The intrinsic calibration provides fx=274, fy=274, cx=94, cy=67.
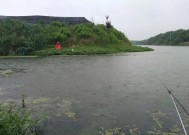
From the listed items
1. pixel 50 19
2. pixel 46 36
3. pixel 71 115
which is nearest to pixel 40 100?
pixel 71 115

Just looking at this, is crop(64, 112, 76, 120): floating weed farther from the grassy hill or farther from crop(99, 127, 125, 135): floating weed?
the grassy hill

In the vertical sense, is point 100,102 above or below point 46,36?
below

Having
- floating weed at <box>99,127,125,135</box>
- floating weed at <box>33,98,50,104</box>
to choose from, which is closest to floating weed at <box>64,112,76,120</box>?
floating weed at <box>99,127,125,135</box>

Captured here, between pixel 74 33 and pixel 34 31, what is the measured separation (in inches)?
297

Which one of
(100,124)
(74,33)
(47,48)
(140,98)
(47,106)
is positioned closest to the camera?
(100,124)

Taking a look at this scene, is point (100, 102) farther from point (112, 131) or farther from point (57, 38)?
point (57, 38)

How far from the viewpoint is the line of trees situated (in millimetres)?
A: 39031

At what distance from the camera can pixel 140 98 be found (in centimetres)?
1179

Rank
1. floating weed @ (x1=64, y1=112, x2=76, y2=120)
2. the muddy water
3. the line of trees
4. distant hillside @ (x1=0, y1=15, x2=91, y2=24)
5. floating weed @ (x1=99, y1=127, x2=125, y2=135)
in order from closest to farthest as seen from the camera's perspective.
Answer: floating weed @ (x1=99, y1=127, x2=125, y2=135)
the muddy water
floating weed @ (x1=64, y1=112, x2=76, y2=120)
the line of trees
distant hillside @ (x1=0, y1=15, x2=91, y2=24)

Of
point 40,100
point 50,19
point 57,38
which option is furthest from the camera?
point 50,19

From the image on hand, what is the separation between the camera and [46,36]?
42.4 m

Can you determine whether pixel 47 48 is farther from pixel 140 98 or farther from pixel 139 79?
pixel 140 98

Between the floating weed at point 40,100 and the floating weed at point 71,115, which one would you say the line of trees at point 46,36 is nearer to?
the floating weed at point 40,100

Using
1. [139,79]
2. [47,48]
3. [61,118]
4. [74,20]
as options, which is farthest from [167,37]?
[61,118]
